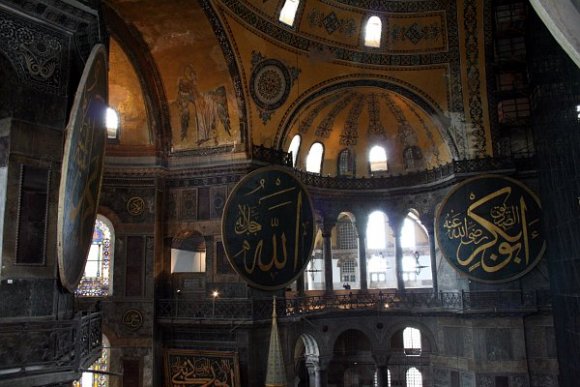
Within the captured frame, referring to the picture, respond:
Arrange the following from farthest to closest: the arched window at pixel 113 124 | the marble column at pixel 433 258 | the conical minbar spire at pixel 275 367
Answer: the marble column at pixel 433 258
the arched window at pixel 113 124
the conical minbar spire at pixel 275 367

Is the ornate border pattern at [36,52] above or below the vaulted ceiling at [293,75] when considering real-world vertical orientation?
below

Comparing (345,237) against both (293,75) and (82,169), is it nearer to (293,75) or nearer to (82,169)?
(293,75)

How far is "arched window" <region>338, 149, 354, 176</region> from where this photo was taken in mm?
17875

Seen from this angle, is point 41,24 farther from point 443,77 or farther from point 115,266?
point 443,77

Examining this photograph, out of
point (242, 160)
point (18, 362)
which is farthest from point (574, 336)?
point (18, 362)

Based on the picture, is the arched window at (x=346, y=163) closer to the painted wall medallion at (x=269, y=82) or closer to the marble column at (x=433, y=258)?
the marble column at (x=433, y=258)

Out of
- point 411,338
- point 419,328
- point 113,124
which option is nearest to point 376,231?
point 411,338

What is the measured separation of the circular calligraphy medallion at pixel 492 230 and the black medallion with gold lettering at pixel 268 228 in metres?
4.53

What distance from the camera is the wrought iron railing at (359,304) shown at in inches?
503

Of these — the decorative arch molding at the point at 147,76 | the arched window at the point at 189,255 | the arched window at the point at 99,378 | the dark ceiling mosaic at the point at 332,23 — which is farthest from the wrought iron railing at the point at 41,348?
the dark ceiling mosaic at the point at 332,23

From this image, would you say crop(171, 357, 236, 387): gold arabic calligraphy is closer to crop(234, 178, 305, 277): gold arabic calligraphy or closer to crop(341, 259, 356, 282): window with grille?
crop(234, 178, 305, 277): gold arabic calligraphy

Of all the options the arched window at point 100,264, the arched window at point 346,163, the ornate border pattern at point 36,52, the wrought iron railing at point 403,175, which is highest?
the arched window at point 346,163

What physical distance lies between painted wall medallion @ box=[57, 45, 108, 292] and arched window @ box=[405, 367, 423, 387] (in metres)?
14.9

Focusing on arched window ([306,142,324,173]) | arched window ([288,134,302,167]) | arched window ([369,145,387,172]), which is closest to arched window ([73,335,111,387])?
arched window ([288,134,302,167])
